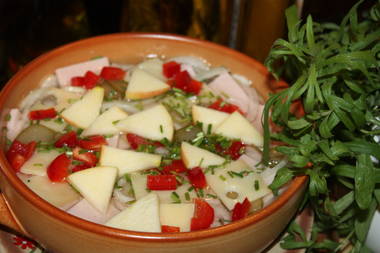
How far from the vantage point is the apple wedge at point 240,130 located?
167cm

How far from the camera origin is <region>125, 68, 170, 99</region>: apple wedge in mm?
1788

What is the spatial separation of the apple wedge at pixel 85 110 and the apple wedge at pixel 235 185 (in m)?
0.44

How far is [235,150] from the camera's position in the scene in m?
1.63

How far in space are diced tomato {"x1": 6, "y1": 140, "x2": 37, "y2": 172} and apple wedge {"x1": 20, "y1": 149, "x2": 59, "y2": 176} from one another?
0.05 feet

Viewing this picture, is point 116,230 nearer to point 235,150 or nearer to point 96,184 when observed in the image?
point 96,184

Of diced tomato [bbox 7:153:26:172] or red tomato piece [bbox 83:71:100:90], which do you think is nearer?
diced tomato [bbox 7:153:26:172]

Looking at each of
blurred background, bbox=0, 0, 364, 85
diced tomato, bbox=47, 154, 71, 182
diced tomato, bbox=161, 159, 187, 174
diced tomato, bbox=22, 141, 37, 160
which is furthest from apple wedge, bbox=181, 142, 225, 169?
blurred background, bbox=0, 0, 364, 85

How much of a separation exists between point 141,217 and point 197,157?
0.30m

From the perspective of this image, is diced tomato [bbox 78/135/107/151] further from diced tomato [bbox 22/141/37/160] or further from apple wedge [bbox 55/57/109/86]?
apple wedge [bbox 55/57/109/86]

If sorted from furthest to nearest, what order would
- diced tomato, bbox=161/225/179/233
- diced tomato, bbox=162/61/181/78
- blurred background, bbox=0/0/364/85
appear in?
blurred background, bbox=0/0/364/85 < diced tomato, bbox=162/61/181/78 < diced tomato, bbox=161/225/179/233

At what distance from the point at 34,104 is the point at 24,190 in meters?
0.51

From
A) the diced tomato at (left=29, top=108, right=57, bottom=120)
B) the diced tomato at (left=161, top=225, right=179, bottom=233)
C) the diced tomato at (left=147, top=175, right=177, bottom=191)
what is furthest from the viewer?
the diced tomato at (left=29, top=108, right=57, bottom=120)

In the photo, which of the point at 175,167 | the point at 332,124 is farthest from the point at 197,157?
the point at 332,124

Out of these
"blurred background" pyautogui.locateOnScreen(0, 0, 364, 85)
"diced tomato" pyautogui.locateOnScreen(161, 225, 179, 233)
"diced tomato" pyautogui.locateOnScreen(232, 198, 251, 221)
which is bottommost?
"diced tomato" pyautogui.locateOnScreen(161, 225, 179, 233)
